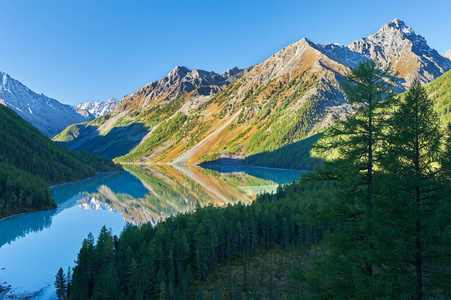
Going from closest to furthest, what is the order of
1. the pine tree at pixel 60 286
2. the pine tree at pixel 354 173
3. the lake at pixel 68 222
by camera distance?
the pine tree at pixel 354 173, the pine tree at pixel 60 286, the lake at pixel 68 222

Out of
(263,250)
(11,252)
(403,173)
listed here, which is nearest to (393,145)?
(403,173)

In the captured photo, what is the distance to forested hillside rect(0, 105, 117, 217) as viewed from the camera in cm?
7675

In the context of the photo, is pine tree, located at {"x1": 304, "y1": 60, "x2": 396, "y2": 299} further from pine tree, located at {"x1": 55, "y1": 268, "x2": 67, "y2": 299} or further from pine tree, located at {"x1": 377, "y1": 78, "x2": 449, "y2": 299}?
pine tree, located at {"x1": 55, "y1": 268, "x2": 67, "y2": 299}

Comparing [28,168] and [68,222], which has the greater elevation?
[28,168]

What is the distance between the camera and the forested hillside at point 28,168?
7675 centimetres

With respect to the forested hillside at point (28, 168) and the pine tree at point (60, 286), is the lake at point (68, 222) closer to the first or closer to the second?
the pine tree at point (60, 286)

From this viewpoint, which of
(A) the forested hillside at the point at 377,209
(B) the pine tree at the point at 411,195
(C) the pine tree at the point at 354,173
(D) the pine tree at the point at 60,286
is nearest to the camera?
(B) the pine tree at the point at 411,195

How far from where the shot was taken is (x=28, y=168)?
122 meters

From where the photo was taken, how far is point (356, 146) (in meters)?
16.3

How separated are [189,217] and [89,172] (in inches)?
5994

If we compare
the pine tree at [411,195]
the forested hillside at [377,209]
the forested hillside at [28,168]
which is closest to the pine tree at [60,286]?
the forested hillside at [377,209]

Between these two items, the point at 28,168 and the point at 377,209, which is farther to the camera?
the point at 28,168

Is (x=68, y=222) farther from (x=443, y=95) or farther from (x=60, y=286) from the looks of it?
(x=443, y=95)

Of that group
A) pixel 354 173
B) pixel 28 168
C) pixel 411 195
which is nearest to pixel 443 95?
pixel 354 173
